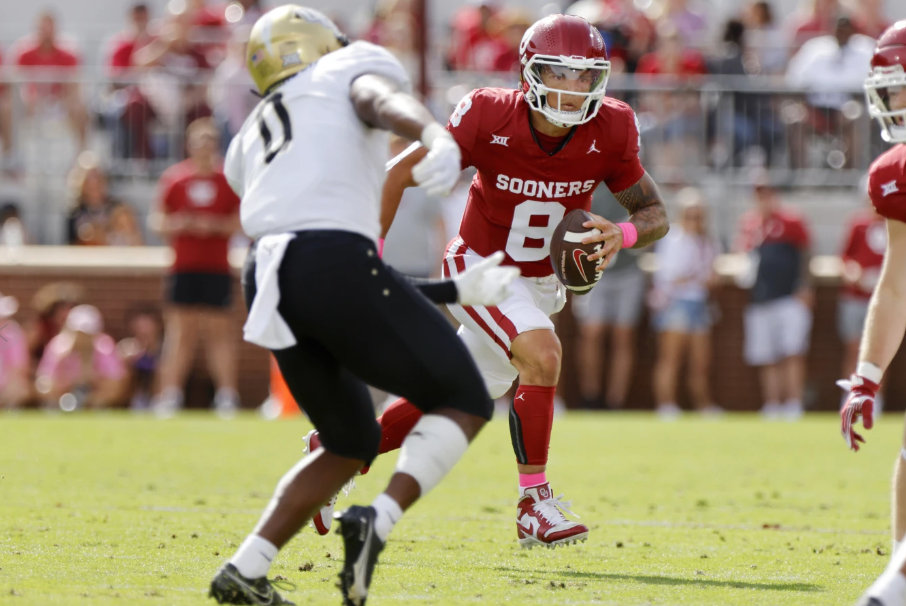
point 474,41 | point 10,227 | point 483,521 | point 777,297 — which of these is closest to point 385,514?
point 483,521

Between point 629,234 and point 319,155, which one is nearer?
point 319,155

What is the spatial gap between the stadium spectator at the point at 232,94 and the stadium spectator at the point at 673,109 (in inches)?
163

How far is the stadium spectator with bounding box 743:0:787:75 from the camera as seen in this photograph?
15773 mm

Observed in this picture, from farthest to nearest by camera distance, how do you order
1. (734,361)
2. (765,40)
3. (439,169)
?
(765,40) → (734,361) → (439,169)

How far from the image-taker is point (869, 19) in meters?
15.5

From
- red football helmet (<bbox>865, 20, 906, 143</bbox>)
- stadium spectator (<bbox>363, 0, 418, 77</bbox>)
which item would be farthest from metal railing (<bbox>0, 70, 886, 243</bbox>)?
red football helmet (<bbox>865, 20, 906, 143</bbox>)

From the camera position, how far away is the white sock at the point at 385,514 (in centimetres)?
388

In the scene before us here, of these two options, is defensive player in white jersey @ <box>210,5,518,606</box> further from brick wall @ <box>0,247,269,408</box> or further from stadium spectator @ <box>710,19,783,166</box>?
stadium spectator @ <box>710,19,783,166</box>

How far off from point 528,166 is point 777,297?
8.55 metres

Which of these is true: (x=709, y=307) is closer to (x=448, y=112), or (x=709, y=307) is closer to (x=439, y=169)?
(x=448, y=112)

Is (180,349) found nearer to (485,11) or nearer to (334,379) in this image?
(485,11)

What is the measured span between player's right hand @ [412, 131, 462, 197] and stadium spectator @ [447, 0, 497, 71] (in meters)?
11.6

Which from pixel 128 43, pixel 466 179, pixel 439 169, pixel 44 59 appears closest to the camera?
pixel 439 169

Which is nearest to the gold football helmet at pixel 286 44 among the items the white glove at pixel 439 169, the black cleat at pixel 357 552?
the white glove at pixel 439 169
